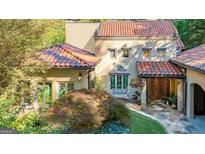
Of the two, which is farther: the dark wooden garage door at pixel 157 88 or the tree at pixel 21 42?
the dark wooden garage door at pixel 157 88

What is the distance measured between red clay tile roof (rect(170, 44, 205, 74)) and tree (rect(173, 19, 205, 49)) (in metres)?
0.10

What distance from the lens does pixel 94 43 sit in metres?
9.77

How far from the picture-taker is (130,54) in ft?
32.0

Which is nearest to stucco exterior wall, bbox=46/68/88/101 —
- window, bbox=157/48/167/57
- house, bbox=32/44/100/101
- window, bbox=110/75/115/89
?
house, bbox=32/44/100/101

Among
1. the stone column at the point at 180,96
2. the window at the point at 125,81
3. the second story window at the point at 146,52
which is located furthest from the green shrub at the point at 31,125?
the stone column at the point at 180,96

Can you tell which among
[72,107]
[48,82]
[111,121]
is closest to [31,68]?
[48,82]

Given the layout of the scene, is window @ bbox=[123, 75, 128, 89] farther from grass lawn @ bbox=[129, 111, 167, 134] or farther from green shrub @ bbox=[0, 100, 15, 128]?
green shrub @ bbox=[0, 100, 15, 128]

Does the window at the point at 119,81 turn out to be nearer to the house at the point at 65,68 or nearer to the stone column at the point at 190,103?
the house at the point at 65,68

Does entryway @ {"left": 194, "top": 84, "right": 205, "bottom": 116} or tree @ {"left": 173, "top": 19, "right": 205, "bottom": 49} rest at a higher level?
tree @ {"left": 173, "top": 19, "right": 205, "bottom": 49}

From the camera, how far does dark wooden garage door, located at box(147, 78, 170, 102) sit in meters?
9.56

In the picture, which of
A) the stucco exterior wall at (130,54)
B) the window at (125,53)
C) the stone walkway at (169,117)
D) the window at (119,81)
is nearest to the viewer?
the stone walkway at (169,117)

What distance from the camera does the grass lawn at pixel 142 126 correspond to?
9.45 m

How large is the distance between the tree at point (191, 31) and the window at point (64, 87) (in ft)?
7.40
